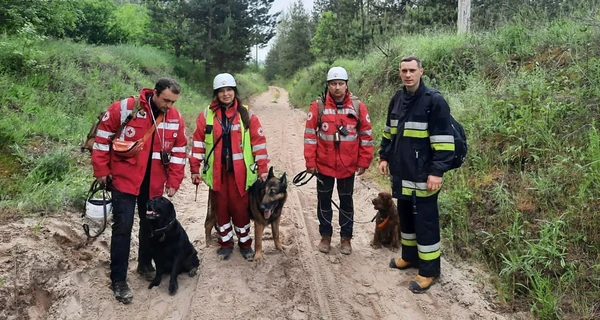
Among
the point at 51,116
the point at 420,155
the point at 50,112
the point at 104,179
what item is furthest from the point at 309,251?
the point at 50,112

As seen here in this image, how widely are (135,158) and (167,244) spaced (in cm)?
94

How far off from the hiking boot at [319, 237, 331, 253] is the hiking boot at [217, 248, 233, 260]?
3.76 feet

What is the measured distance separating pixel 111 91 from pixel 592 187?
10109 mm

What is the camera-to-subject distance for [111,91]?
9.91m

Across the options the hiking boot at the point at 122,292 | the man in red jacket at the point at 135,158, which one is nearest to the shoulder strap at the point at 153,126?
the man in red jacket at the point at 135,158

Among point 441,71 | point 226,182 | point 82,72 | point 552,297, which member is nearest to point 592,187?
point 552,297

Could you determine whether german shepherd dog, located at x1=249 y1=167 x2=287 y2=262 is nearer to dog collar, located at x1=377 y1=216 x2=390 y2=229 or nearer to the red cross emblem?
dog collar, located at x1=377 y1=216 x2=390 y2=229

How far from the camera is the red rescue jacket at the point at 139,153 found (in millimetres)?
3629

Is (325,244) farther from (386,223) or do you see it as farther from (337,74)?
(337,74)

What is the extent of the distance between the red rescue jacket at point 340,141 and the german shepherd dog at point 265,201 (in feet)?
1.74

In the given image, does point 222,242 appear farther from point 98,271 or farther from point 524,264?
point 524,264

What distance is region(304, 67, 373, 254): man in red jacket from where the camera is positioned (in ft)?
14.9

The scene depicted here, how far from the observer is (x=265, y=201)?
4316mm

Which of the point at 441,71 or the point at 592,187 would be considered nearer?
the point at 592,187
